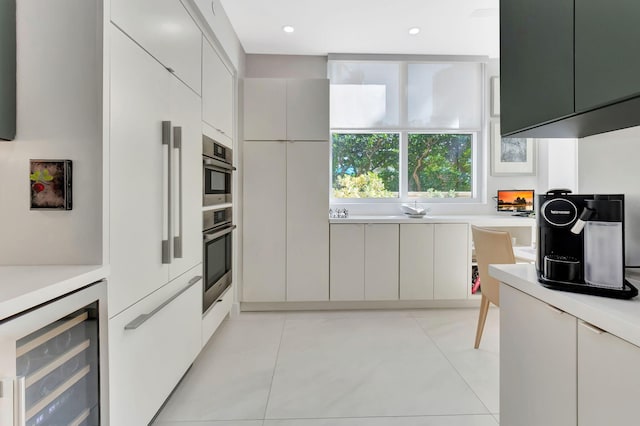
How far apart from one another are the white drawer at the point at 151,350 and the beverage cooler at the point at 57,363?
10 cm

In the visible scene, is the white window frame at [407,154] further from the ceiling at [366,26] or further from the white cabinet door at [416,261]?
the white cabinet door at [416,261]

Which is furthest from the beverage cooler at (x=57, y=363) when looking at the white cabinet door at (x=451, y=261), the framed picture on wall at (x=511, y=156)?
the framed picture on wall at (x=511, y=156)

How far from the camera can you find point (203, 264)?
2332 millimetres

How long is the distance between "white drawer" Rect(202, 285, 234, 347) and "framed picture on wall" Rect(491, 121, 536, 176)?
10.2ft

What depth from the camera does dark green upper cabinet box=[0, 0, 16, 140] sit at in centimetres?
111

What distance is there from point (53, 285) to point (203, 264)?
141 cm

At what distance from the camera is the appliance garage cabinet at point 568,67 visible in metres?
0.85

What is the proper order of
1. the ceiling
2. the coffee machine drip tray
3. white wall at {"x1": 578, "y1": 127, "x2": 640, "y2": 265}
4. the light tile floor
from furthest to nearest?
the ceiling < the light tile floor < white wall at {"x1": 578, "y1": 127, "x2": 640, "y2": 265} < the coffee machine drip tray

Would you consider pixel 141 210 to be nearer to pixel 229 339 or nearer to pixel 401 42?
pixel 229 339

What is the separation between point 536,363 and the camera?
3.63 feet

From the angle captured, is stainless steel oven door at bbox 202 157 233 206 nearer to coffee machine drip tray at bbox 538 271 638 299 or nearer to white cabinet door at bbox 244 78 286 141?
white cabinet door at bbox 244 78 286 141

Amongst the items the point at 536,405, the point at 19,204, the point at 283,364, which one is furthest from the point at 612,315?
the point at 283,364

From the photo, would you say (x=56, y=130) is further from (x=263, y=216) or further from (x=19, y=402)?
(x=263, y=216)

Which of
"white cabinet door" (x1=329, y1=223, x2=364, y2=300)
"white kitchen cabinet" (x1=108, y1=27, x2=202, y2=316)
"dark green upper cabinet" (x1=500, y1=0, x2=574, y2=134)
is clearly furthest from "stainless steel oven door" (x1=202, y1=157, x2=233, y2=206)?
"dark green upper cabinet" (x1=500, y1=0, x2=574, y2=134)
